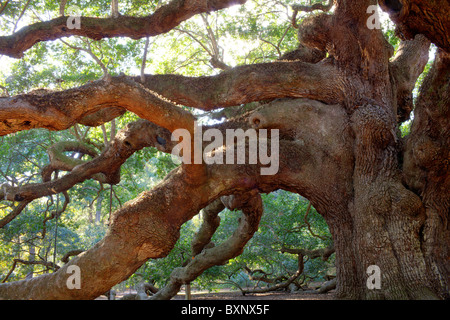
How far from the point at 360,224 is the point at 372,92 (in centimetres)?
192

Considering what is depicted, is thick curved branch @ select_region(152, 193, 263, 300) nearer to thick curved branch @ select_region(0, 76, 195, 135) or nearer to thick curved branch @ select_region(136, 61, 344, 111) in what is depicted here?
thick curved branch @ select_region(136, 61, 344, 111)

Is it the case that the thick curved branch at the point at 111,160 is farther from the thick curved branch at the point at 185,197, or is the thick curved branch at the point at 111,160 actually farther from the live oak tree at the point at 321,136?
the thick curved branch at the point at 185,197

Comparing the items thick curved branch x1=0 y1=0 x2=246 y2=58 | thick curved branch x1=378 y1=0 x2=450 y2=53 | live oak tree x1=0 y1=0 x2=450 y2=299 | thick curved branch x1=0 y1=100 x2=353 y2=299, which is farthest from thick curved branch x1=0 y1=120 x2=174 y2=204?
thick curved branch x1=378 y1=0 x2=450 y2=53

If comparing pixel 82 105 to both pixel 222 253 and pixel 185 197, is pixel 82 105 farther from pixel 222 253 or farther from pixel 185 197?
pixel 222 253

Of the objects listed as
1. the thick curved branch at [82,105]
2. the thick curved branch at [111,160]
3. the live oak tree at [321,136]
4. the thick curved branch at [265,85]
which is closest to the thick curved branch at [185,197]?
the live oak tree at [321,136]

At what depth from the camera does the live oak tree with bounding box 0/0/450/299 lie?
3869 millimetres

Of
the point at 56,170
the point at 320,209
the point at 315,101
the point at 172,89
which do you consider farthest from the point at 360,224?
the point at 56,170

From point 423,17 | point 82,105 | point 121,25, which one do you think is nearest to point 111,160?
point 121,25

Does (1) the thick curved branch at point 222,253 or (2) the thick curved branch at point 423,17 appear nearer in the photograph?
(2) the thick curved branch at point 423,17

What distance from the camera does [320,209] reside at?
484 centimetres

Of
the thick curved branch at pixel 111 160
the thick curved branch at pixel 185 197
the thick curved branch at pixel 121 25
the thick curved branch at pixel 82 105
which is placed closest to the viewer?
the thick curved branch at pixel 82 105

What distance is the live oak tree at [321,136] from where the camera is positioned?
12.7 ft
